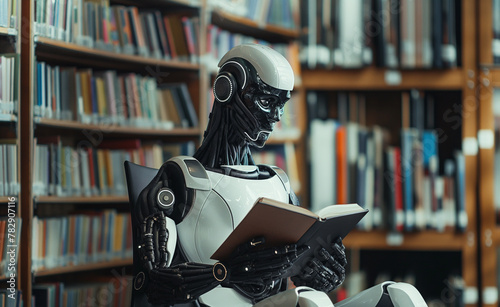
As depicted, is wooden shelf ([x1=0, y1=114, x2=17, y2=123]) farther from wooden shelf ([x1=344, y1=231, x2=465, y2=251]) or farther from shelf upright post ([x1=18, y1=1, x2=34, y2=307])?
wooden shelf ([x1=344, y1=231, x2=465, y2=251])

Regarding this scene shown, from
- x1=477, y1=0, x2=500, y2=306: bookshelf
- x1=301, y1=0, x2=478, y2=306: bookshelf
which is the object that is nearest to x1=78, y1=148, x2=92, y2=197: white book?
x1=301, y1=0, x2=478, y2=306: bookshelf

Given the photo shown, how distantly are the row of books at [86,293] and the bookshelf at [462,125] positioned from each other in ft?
3.57

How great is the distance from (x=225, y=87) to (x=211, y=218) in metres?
0.34

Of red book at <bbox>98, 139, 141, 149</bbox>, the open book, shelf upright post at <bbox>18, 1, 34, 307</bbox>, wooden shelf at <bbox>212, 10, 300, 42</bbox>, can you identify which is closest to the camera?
the open book

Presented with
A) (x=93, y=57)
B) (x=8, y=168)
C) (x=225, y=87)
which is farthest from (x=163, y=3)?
(x=225, y=87)

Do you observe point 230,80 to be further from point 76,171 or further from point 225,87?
point 76,171

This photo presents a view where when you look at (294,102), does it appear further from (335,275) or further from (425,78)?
(335,275)

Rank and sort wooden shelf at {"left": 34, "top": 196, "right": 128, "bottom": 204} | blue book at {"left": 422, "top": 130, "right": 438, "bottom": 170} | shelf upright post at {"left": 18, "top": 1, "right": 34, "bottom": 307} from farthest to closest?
blue book at {"left": 422, "top": 130, "right": 438, "bottom": 170} < wooden shelf at {"left": 34, "top": 196, "right": 128, "bottom": 204} < shelf upright post at {"left": 18, "top": 1, "right": 34, "bottom": 307}

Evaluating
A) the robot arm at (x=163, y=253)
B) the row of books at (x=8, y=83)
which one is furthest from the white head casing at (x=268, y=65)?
the row of books at (x=8, y=83)

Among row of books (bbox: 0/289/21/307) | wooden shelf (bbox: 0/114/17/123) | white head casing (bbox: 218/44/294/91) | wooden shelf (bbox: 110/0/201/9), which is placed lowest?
row of books (bbox: 0/289/21/307)

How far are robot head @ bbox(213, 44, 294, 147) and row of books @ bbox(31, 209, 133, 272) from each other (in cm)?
103

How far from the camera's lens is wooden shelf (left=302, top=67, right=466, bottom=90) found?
3.19 m

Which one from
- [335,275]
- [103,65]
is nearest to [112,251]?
[103,65]

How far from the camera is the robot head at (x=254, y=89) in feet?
5.57
